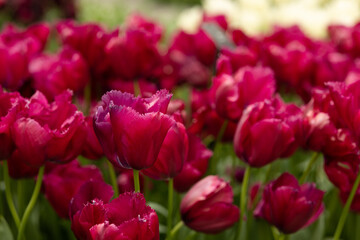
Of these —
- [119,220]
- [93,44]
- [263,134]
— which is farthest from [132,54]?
[119,220]

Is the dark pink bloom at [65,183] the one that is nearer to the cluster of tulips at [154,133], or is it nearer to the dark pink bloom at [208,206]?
the cluster of tulips at [154,133]

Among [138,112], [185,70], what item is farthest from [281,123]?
[185,70]

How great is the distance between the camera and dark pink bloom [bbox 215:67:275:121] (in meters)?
0.69

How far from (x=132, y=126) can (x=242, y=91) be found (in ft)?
0.99

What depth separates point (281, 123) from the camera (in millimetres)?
584

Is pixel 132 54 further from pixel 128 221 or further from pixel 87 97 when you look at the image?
pixel 128 221

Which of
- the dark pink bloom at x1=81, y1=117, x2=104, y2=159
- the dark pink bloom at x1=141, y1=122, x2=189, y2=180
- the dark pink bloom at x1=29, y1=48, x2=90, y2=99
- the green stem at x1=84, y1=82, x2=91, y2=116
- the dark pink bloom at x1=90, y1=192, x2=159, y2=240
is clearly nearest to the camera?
the dark pink bloom at x1=90, y1=192, x2=159, y2=240

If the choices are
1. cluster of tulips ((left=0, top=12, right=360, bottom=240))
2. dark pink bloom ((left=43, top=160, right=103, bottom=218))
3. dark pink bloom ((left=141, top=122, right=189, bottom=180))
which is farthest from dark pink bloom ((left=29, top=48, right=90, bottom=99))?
dark pink bloom ((left=141, top=122, right=189, bottom=180))

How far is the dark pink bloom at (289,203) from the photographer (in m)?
0.56

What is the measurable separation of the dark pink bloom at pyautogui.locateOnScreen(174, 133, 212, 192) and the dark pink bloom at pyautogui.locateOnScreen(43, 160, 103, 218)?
0.35 ft

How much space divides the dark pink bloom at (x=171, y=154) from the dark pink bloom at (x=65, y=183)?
92 millimetres

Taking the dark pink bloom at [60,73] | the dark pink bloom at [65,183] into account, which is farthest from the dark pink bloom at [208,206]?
the dark pink bloom at [60,73]

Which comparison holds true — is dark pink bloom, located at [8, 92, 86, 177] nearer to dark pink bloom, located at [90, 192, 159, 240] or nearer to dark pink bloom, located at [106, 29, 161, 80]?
dark pink bloom, located at [90, 192, 159, 240]

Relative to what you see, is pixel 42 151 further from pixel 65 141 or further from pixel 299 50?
pixel 299 50
